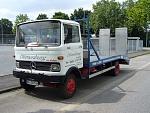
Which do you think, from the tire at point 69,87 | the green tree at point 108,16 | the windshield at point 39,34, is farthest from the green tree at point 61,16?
the tire at point 69,87

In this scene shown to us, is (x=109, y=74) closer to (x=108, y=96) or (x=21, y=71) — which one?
(x=108, y=96)

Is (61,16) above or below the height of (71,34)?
above

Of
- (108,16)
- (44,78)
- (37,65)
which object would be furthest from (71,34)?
(108,16)

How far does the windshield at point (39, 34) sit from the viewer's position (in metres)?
6.02

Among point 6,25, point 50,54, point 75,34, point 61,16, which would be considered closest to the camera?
point 50,54

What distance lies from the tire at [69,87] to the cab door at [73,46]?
1.34 ft

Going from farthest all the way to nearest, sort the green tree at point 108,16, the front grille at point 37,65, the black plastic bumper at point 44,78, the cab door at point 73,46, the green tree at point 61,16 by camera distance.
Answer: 1. the green tree at point 61,16
2. the green tree at point 108,16
3. the cab door at point 73,46
4. the front grille at point 37,65
5. the black plastic bumper at point 44,78

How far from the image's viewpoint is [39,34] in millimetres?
6363

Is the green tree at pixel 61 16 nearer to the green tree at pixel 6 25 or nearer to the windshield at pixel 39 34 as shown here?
the green tree at pixel 6 25

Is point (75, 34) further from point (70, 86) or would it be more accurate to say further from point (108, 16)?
point (108, 16)

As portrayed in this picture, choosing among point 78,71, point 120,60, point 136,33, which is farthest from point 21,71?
point 136,33

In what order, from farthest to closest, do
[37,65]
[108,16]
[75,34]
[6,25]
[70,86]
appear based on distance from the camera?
[6,25] → [108,16] → [75,34] → [70,86] → [37,65]

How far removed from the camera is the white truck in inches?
229

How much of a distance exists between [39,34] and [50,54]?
937mm
